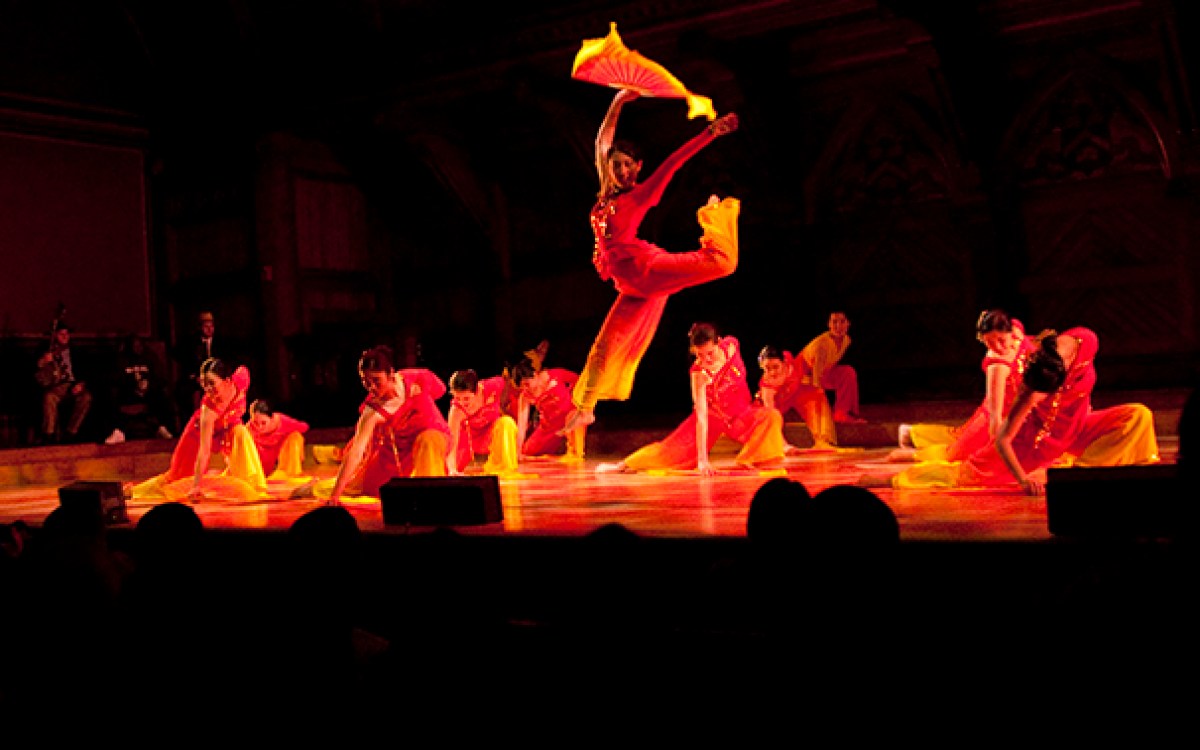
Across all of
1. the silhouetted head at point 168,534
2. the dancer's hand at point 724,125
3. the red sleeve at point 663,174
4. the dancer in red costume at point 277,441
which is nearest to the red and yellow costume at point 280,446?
the dancer in red costume at point 277,441

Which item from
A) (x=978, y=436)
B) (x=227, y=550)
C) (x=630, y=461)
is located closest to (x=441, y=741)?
(x=227, y=550)

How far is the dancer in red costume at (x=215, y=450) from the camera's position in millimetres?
6562

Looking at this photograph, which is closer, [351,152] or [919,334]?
[919,334]

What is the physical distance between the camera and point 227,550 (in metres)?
4.88

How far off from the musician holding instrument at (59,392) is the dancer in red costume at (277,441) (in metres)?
3.21

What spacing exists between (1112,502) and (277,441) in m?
5.64

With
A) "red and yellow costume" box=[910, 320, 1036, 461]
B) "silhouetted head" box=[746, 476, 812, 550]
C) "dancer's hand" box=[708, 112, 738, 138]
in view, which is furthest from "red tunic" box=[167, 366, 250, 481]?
"silhouetted head" box=[746, 476, 812, 550]

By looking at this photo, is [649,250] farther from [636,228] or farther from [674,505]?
[674,505]

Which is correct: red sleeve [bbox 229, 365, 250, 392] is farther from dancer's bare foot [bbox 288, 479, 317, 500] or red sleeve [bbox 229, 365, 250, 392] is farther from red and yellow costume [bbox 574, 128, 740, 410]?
red and yellow costume [bbox 574, 128, 740, 410]

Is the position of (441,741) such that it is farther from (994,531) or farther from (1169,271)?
(1169,271)

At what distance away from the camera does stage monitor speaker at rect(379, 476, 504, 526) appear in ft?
14.7

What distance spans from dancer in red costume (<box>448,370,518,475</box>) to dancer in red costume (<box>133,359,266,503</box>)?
1.08 m

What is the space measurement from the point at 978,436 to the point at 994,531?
1936 mm

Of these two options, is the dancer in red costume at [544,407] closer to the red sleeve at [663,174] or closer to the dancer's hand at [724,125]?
the red sleeve at [663,174]
